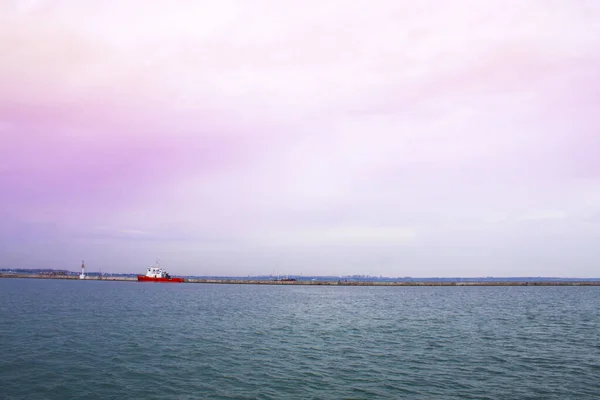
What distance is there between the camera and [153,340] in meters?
36.4

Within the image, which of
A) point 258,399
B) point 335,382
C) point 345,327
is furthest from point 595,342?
point 258,399

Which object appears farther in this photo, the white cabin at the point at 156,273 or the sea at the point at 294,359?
the white cabin at the point at 156,273

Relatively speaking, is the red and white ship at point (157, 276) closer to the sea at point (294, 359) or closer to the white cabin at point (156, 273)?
the white cabin at point (156, 273)

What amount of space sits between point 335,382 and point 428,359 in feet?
31.0

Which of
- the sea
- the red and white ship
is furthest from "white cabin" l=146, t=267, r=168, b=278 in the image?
the sea

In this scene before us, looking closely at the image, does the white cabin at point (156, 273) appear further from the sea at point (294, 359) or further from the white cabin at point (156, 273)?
the sea at point (294, 359)

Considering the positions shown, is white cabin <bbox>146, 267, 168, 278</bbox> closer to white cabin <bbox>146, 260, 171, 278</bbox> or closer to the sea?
white cabin <bbox>146, 260, 171, 278</bbox>

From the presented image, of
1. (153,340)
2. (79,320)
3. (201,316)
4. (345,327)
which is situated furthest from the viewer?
(201,316)

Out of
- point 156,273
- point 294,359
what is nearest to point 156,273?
point 156,273

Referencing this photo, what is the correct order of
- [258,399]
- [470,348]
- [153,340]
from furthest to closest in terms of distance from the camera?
[153,340]
[470,348]
[258,399]

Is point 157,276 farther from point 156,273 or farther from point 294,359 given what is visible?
point 294,359

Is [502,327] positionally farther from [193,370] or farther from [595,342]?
[193,370]

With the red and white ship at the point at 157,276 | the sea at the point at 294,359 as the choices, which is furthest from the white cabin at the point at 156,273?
the sea at the point at 294,359

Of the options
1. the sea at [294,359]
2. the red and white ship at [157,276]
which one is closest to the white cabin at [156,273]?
the red and white ship at [157,276]
